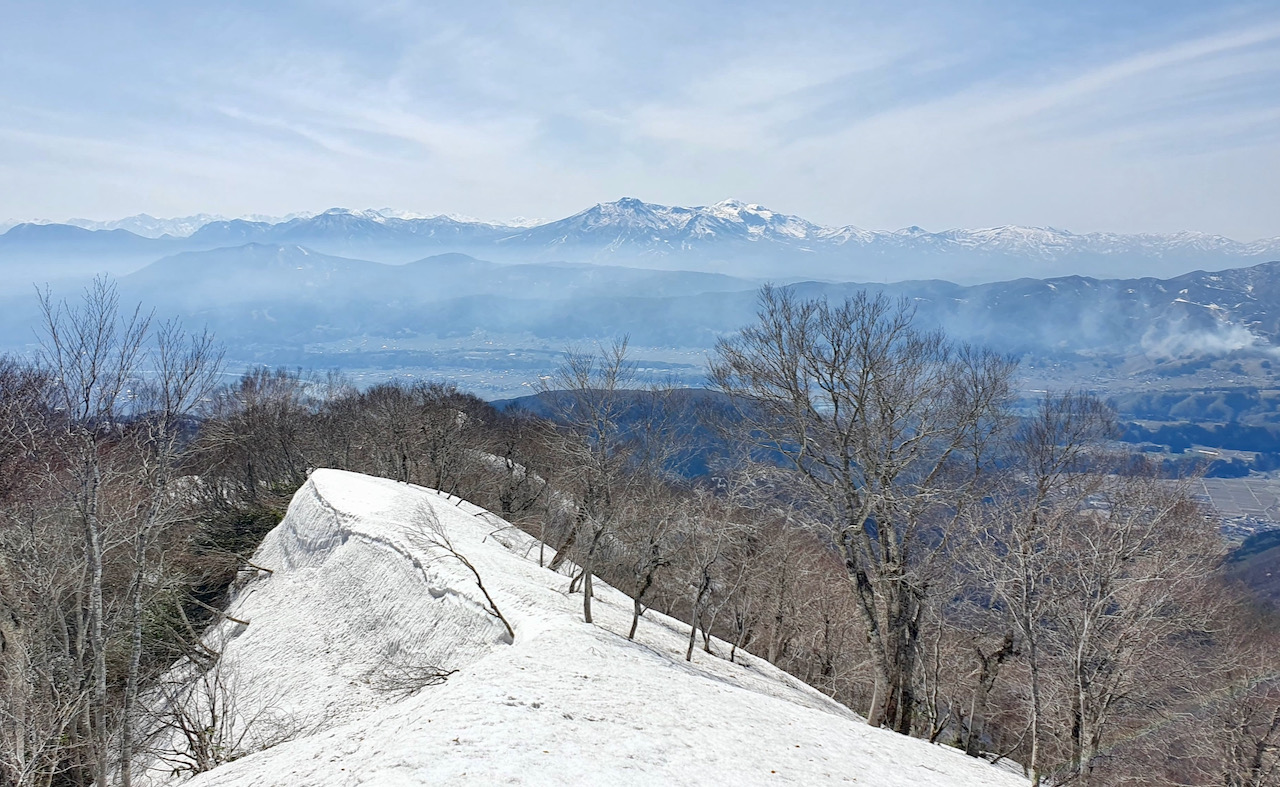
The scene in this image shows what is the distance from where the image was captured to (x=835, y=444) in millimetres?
20109

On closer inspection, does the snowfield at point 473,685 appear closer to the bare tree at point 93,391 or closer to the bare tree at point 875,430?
the bare tree at point 875,430

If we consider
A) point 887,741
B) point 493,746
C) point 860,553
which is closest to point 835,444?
point 860,553

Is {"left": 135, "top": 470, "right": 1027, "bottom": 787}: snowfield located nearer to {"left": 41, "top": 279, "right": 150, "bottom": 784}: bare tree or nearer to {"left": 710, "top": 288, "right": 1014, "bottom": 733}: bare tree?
{"left": 710, "top": 288, "right": 1014, "bottom": 733}: bare tree

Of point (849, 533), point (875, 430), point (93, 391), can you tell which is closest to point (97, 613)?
point (93, 391)

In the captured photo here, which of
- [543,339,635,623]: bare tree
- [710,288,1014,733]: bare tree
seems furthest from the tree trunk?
[710,288,1014,733]: bare tree

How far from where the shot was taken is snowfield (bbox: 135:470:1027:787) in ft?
32.7

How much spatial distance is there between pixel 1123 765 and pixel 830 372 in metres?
18.8

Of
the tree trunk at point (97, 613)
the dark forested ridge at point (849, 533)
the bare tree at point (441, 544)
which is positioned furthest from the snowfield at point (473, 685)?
the tree trunk at point (97, 613)

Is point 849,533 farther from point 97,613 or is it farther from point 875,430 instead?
point 97,613

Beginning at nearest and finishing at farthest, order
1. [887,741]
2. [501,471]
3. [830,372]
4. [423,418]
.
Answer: [887,741] → [830,372] → [423,418] → [501,471]

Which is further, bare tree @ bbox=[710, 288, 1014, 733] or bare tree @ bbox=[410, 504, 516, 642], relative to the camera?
bare tree @ bbox=[710, 288, 1014, 733]

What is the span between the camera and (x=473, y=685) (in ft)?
41.1

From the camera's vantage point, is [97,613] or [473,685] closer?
[473,685]

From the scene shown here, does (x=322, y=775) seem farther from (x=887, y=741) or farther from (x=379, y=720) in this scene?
(x=887, y=741)
